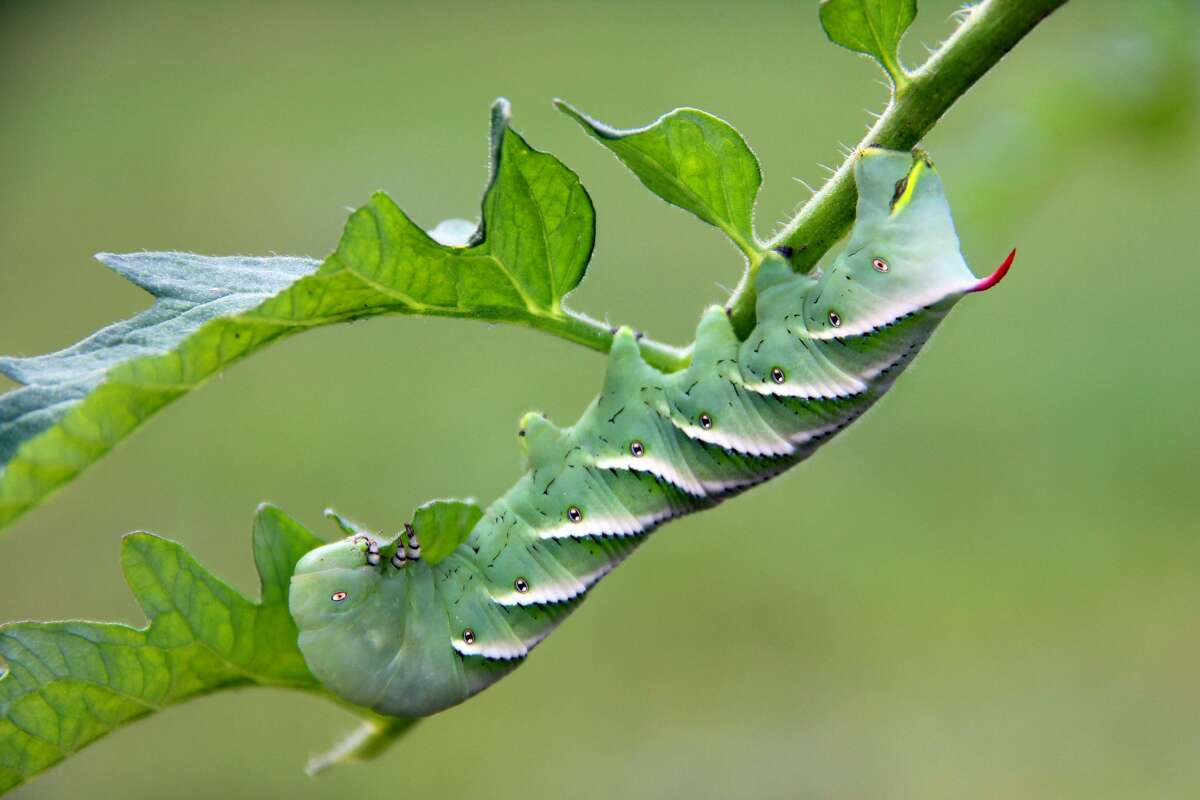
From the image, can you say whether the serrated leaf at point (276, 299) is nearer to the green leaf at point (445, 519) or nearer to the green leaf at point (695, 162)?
the green leaf at point (695, 162)

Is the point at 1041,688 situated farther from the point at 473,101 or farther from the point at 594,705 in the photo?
the point at 473,101

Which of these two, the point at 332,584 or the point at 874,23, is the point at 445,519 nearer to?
the point at 332,584

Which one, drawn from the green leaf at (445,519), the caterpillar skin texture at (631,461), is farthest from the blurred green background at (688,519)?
the green leaf at (445,519)

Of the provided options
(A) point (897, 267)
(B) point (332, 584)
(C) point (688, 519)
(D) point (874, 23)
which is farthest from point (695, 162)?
(C) point (688, 519)

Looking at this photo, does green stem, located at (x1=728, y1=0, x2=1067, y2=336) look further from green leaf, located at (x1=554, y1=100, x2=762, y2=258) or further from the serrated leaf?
the serrated leaf

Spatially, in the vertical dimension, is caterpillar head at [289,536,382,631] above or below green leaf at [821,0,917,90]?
below

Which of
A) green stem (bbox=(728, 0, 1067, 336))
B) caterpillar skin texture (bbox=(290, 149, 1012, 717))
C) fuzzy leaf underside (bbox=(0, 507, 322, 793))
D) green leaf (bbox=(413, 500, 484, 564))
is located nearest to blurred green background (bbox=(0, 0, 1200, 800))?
caterpillar skin texture (bbox=(290, 149, 1012, 717))
